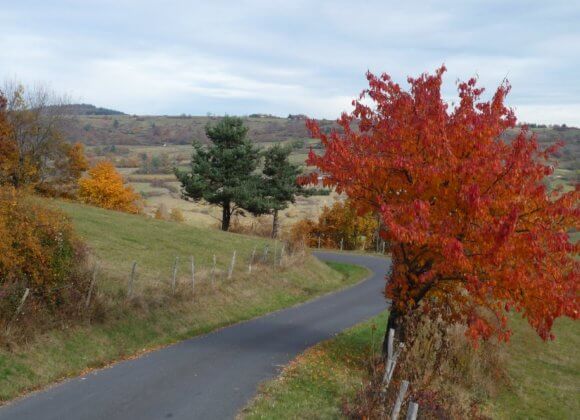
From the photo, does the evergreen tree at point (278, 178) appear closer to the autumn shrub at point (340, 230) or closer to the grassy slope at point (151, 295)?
the autumn shrub at point (340, 230)

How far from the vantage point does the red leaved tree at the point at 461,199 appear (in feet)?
43.7

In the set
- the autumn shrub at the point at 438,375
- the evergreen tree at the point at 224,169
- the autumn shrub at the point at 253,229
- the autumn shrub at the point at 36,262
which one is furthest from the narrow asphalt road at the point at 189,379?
the autumn shrub at the point at 253,229

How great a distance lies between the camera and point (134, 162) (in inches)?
5315

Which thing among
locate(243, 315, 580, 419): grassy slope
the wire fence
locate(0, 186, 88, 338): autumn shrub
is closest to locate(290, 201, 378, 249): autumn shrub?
the wire fence

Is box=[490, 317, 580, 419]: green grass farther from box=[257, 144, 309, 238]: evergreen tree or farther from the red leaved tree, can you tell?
box=[257, 144, 309, 238]: evergreen tree

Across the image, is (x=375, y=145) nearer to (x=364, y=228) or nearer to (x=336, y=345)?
(x=336, y=345)

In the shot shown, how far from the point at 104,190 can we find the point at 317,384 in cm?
4694

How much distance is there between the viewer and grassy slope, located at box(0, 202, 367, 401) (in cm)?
1480

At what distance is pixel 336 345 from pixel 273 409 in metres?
7.46

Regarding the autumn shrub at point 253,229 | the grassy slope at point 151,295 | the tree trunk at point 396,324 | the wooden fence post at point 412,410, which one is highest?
the wooden fence post at point 412,410

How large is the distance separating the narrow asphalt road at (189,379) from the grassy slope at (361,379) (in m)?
0.64

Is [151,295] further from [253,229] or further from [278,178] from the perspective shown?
[253,229]

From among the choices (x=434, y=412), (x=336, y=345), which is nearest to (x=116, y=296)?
(x=336, y=345)

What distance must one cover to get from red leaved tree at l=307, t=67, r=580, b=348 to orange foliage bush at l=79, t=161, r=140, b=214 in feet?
148
